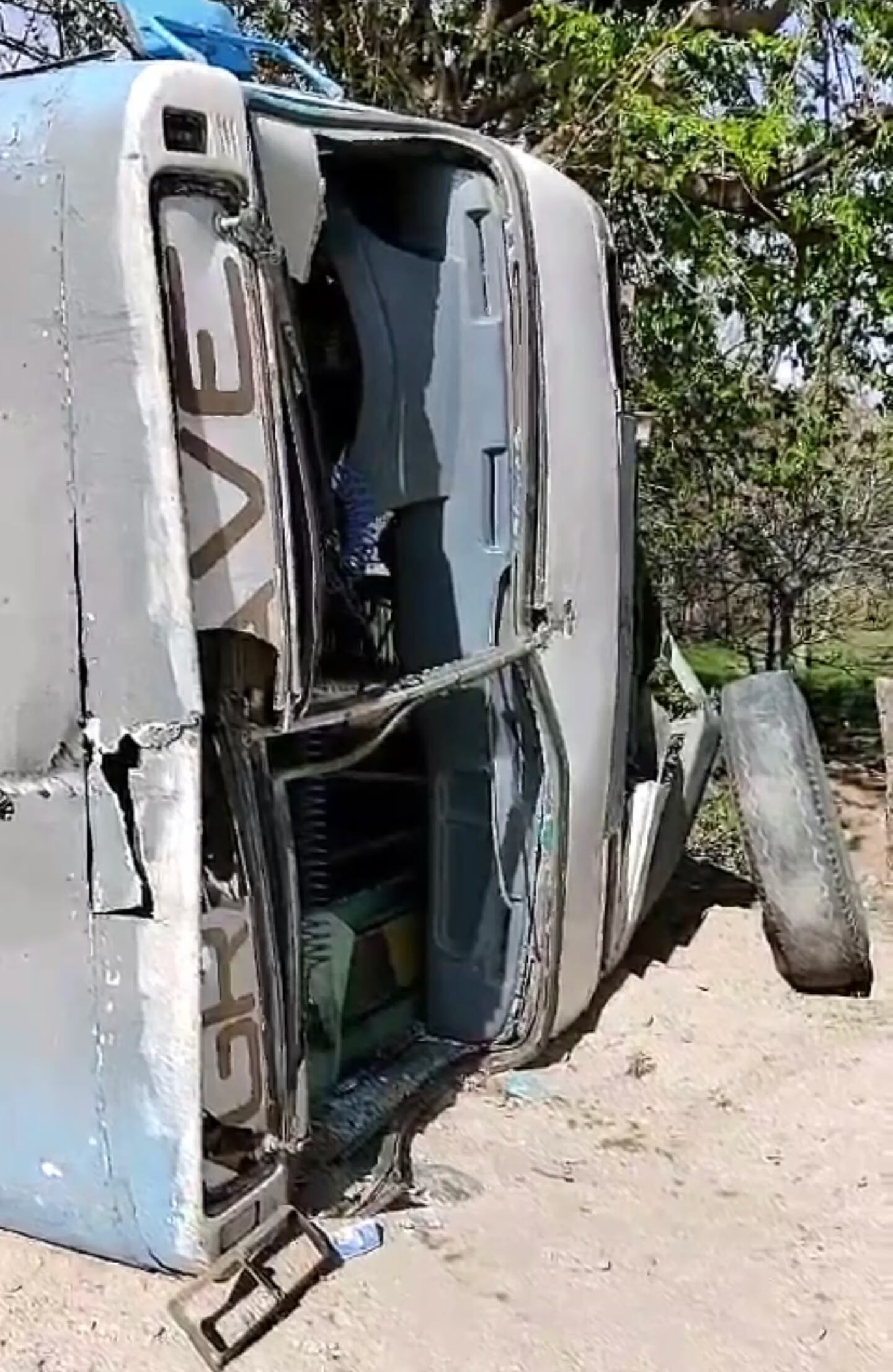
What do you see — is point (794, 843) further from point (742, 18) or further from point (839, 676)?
point (839, 676)

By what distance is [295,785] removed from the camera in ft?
13.1

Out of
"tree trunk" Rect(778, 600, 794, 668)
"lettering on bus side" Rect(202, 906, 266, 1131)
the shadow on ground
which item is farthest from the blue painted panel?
"tree trunk" Rect(778, 600, 794, 668)

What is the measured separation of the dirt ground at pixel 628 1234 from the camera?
3.12 m

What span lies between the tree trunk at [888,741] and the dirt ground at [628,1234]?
1.39 metres

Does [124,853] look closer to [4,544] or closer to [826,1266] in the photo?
[4,544]

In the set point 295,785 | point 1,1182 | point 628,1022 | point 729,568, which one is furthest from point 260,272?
point 729,568

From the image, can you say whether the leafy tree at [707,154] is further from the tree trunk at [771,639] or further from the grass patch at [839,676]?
the grass patch at [839,676]

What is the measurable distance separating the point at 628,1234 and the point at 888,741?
3149mm

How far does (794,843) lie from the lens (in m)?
4.75

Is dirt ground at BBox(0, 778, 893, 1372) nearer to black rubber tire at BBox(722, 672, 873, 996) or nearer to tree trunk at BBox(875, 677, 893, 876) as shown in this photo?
black rubber tire at BBox(722, 672, 873, 996)

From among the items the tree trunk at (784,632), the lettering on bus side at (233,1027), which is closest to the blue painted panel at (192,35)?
the lettering on bus side at (233,1027)

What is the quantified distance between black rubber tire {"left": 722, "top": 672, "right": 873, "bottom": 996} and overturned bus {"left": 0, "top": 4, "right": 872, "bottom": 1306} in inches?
36.9

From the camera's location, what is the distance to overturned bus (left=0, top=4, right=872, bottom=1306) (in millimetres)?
2947

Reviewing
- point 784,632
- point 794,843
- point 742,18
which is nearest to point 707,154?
point 742,18
